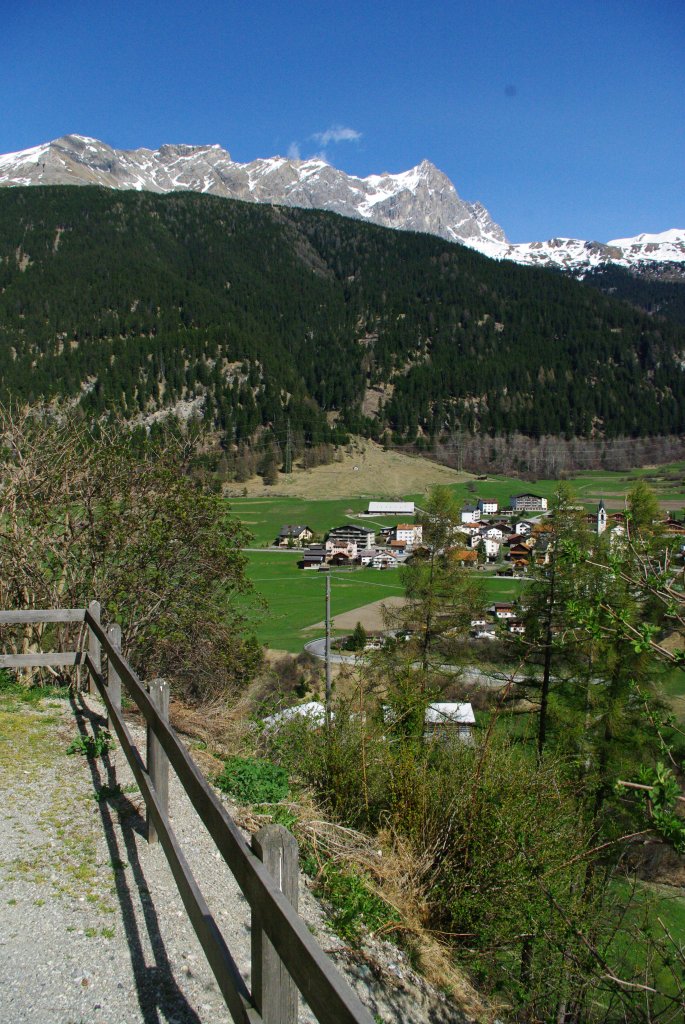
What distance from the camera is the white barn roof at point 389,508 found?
96438 millimetres

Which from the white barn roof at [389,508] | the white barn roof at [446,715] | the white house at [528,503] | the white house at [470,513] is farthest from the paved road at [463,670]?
the white house at [528,503]

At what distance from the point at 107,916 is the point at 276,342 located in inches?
6864

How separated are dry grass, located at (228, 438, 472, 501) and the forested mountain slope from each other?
13.3 meters

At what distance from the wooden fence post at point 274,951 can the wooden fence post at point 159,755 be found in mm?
2047

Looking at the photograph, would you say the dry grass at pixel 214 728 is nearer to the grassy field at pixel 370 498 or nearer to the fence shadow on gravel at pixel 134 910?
the fence shadow on gravel at pixel 134 910

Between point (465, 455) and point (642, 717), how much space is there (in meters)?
129

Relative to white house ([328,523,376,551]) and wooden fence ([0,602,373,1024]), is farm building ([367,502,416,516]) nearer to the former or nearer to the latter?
white house ([328,523,376,551])

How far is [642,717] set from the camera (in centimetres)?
2175

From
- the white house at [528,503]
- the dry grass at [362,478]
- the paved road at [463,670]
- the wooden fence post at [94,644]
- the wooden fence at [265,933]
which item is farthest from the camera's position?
the dry grass at [362,478]

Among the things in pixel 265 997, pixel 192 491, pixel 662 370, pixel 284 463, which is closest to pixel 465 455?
pixel 284 463

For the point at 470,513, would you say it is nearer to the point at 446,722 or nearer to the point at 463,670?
the point at 463,670

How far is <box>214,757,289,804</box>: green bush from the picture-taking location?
21.5 feet

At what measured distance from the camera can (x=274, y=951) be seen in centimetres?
235

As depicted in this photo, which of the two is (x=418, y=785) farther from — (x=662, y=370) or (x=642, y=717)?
(x=662, y=370)
